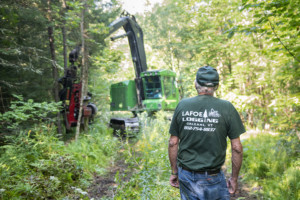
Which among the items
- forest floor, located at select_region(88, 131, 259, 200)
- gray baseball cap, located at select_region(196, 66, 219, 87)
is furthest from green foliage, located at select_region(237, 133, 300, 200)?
gray baseball cap, located at select_region(196, 66, 219, 87)

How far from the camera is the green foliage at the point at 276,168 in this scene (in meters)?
4.19

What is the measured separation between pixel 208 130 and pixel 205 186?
584 millimetres

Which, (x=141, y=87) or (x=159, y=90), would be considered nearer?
(x=159, y=90)

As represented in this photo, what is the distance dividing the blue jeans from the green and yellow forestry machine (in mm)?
8849

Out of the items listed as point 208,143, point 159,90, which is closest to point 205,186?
point 208,143

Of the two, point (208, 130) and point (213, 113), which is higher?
point (213, 113)

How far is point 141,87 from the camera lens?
12.4 meters

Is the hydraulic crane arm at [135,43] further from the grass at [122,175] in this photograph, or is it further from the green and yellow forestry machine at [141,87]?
the grass at [122,175]

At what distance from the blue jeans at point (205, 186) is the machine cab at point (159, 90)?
29.0ft

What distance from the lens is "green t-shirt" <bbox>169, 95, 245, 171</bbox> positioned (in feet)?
7.54

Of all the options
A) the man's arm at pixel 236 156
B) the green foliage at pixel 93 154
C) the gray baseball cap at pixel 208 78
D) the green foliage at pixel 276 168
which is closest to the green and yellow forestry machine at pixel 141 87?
the green foliage at pixel 93 154

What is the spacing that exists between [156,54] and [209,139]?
21.2m

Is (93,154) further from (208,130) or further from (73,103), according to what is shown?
(208,130)

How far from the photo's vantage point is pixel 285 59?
5.16 metres
